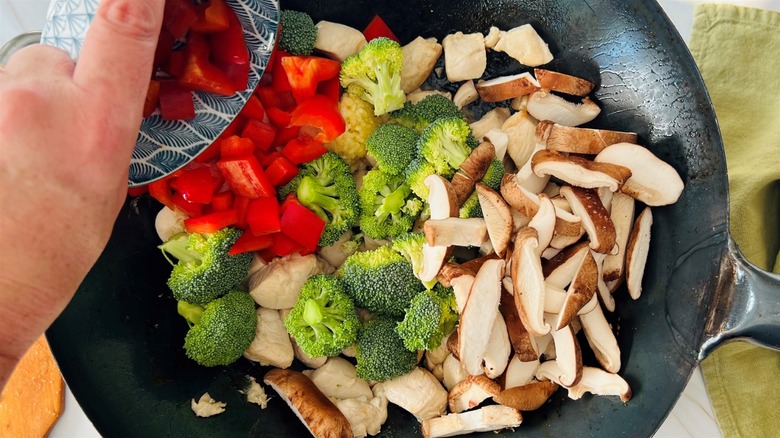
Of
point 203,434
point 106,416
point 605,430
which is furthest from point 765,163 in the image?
point 106,416

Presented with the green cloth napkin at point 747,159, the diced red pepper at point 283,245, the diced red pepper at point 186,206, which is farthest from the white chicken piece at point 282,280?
the green cloth napkin at point 747,159

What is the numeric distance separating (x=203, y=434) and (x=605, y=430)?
103 cm

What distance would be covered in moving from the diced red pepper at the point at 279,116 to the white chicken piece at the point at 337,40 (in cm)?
21

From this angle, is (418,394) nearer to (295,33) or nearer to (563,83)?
(563,83)

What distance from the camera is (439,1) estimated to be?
1766mm

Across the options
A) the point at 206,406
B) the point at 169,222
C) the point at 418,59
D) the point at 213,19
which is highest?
the point at 213,19

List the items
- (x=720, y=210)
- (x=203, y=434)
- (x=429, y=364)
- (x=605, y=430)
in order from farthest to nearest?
(x=429, y=364) < (x=203, y=434) < (x=605, y=430) < (x=720, y=210)

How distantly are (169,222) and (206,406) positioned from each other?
50 cm

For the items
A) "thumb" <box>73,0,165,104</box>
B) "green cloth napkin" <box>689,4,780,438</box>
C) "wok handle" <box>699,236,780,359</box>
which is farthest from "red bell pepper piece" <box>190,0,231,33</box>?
"green cloth napkin" <box>689,4,780,438</box>

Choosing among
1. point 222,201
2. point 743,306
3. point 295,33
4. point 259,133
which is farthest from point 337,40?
point 743,306

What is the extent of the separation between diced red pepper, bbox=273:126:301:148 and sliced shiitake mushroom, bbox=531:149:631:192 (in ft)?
2.13

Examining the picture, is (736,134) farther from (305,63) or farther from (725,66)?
(305,63)

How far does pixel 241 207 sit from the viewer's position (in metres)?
1.68

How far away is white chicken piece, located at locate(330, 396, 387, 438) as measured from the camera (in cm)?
167
